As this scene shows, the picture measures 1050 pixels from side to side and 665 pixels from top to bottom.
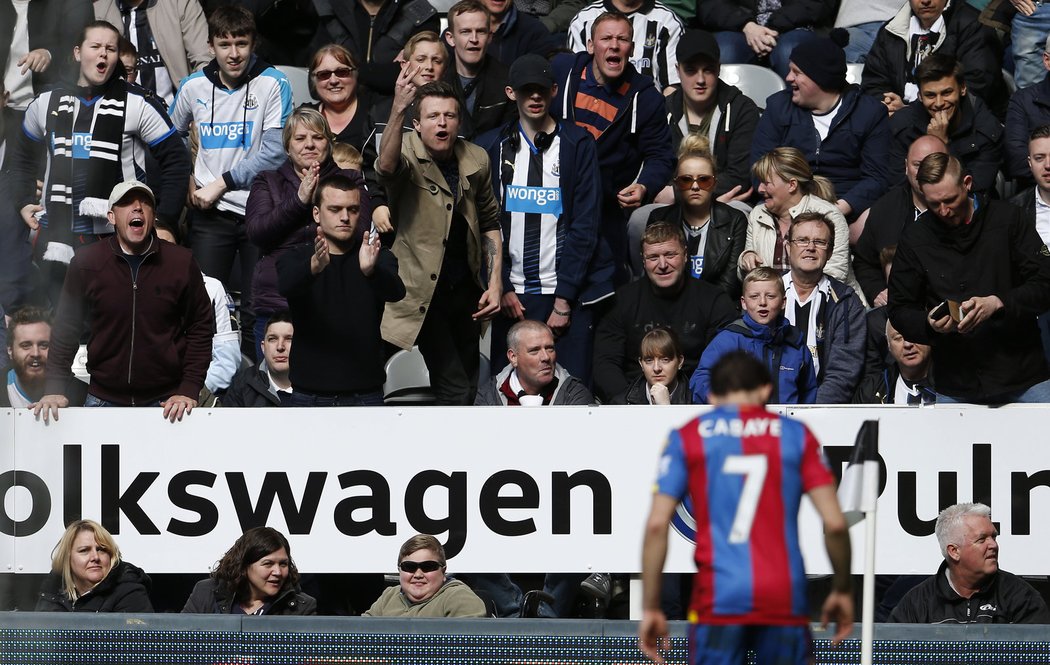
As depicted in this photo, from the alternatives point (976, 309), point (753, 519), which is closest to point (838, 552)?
point (753, 519)

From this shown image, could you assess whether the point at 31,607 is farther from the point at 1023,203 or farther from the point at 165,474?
the point at 1023,203

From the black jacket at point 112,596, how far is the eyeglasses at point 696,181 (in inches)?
139

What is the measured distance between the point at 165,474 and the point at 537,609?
177 cm

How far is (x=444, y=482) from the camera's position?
7480mm

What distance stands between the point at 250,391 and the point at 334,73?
207 centimetres

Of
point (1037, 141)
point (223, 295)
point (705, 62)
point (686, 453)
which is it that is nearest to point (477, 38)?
point (705, 62)

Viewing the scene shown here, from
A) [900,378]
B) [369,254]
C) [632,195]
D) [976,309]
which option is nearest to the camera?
[976,309]

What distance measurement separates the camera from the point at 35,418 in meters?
7.58

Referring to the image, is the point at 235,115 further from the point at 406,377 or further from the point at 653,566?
the point at 653,566

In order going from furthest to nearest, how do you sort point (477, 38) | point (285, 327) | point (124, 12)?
point (124, 12) < point (477, 38) < point (285, 327)

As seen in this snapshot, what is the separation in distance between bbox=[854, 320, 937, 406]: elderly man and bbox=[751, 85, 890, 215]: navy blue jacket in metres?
1.62

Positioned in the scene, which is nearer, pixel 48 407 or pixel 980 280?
pixel 980 280

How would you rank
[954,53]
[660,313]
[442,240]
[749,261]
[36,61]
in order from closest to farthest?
[442,240] < [660,313] < [749,261] < [36,61] < [954,53]

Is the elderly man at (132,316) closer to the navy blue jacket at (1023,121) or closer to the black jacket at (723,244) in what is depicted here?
the black jacket at (723,244)
